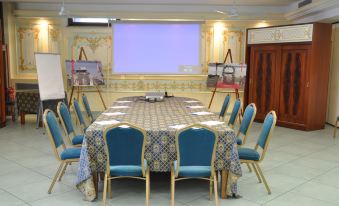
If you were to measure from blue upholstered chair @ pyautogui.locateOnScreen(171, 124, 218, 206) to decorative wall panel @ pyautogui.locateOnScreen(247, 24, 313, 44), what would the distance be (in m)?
4.89

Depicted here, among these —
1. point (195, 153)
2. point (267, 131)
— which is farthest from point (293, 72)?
point (195, 153)

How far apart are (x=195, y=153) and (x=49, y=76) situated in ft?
17.0

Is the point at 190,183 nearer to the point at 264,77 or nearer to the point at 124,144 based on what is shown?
the point at 124,144

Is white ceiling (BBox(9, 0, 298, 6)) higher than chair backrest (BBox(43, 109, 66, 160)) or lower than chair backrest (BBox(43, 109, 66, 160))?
higher

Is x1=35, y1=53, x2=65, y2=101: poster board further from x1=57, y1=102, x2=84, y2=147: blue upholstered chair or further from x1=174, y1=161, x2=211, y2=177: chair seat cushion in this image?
x1=174, y1=161, x2=211, y2=177: chair seat cushion

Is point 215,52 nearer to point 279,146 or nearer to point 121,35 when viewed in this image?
point 121,35

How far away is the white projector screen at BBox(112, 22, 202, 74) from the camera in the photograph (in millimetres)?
8891

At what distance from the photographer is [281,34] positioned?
301 inches

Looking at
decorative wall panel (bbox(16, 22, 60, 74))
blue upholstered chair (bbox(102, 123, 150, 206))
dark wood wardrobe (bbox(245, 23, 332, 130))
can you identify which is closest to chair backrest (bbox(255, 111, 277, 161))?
blue upholstered chair (bbox(102, 123, 150, 206))

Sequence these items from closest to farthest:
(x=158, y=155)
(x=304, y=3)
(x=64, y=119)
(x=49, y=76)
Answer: (x=158, y=155)
(x=64, y=119)
(x=49, y=76)
(x=304, y=3)

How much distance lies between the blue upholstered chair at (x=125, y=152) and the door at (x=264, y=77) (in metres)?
5.36

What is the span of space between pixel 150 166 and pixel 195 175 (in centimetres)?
50

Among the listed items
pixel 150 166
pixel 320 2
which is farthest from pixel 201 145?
pixel 320 2

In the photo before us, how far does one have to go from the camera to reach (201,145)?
128 inches
